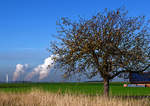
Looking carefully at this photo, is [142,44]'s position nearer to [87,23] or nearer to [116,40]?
[116,40]

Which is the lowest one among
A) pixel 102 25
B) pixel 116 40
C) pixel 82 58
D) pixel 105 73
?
pixel 105 73

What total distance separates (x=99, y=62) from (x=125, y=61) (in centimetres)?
230

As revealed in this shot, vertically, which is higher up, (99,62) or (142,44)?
(142,44)

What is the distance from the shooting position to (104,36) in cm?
2105

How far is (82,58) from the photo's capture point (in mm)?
21750

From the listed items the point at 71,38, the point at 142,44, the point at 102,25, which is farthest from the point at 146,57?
the point at 71,38

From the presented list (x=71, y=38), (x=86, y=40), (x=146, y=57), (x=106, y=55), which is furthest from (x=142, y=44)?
(x=71, y=38)

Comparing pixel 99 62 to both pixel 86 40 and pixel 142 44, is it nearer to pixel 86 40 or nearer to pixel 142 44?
pixel 86 40

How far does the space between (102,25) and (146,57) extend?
16.1 ft

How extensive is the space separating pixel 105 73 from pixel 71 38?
14.6 ft

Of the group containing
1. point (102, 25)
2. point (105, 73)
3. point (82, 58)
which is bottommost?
point (105, 73)

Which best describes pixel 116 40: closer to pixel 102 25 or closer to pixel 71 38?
pixel 102 25

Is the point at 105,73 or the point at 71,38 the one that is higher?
the point at 71,38

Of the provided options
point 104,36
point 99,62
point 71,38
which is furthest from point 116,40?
point 71,38
